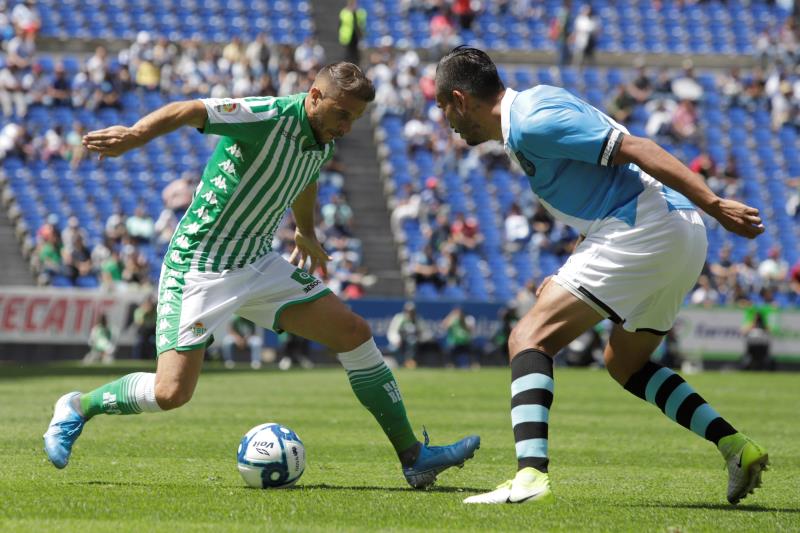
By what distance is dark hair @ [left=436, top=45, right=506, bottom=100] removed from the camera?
670cm

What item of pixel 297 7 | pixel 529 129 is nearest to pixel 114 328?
pixel 297 7

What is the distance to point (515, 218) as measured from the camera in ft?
100

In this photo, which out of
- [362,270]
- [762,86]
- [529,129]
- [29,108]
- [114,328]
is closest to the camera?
[529,129]

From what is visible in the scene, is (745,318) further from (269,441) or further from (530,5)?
(269,441)

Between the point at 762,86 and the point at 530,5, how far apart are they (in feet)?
23.5

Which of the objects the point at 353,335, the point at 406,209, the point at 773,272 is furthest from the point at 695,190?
the point at 773,272

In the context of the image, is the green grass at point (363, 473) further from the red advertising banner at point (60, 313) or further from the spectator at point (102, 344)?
the red advertising banner at point (60, 313)

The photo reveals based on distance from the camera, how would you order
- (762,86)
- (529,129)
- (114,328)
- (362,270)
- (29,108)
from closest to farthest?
(529,129), (114,328), (362,270), (29,108), (762,86)

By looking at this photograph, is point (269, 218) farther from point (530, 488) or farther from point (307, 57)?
point (307, 57)

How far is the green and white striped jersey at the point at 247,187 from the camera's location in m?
7.43

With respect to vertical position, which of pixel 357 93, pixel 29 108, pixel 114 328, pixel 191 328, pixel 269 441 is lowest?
pixel 114 328

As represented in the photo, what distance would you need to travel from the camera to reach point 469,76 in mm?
6699

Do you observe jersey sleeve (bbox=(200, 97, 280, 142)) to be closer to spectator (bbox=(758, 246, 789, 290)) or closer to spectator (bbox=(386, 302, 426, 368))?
spectator (bbox=(386, 302, 426, 368))

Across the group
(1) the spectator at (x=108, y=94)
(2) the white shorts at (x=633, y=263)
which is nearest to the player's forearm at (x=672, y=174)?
(2) the white shorts at (x=633, y=263)
